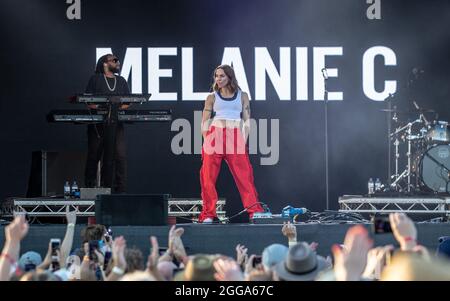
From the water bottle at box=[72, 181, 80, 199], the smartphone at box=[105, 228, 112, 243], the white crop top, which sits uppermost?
the white crop top

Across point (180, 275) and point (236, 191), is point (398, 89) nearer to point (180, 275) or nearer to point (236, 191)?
point (236, 191)

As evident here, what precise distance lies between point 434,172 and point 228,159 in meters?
3.25

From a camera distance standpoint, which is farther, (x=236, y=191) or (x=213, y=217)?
(x=236, y=191)

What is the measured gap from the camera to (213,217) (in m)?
10.3

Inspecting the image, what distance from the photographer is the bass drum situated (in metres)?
12.4

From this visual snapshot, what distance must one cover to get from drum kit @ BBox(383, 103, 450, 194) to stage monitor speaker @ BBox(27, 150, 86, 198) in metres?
4.04

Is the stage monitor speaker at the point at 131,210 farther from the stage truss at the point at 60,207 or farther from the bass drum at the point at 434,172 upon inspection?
the bass drum at the point at 434,172

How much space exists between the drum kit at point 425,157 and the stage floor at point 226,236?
362 cm

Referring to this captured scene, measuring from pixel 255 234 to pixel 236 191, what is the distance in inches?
176

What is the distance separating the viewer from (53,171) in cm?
1250

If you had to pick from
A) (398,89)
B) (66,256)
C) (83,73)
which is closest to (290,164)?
(398,89)

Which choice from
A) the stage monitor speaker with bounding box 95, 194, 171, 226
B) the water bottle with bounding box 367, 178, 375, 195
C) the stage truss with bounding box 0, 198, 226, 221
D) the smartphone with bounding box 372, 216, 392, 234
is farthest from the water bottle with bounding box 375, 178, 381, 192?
the smartphone with bounding box 372, 216, 392, 234

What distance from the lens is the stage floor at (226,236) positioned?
28.9 ft

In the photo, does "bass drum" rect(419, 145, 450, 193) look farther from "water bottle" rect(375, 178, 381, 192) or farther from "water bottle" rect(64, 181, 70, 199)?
"water bottle" rect(64, 181, 70, 199)
